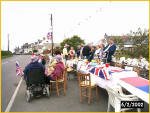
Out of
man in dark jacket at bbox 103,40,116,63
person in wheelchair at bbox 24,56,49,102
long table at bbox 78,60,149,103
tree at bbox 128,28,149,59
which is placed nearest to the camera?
long table at bbox 78,60,149,103

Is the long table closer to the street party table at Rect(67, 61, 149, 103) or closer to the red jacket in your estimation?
the street party table at Rect(67, 61, 149, 103)

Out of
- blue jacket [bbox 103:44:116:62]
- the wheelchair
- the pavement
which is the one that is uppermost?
blue jacket [bbox 103:44:116:62]

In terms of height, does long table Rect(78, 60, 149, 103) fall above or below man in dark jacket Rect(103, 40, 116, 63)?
below

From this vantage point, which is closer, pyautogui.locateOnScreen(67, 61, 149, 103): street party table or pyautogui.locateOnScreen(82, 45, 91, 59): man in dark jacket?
pyautogui.locateOnScreen(67, 61, 149, 103): street party table

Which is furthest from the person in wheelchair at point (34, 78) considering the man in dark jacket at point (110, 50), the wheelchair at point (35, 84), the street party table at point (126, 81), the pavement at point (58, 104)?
→ the man in dark jacket at point (110, 50)

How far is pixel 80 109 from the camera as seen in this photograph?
357cm

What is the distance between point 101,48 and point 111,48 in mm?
686

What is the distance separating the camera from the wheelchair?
4090mm

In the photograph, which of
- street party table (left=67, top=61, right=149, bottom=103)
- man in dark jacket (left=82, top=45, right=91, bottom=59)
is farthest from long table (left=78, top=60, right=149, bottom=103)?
man in dark jacket (left=82, top=45, right=91, bottom=59)

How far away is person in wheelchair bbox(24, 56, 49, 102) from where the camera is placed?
13.4 feet

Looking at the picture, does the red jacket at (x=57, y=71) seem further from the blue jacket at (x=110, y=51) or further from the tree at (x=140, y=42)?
the tree at (x=140, y=42)

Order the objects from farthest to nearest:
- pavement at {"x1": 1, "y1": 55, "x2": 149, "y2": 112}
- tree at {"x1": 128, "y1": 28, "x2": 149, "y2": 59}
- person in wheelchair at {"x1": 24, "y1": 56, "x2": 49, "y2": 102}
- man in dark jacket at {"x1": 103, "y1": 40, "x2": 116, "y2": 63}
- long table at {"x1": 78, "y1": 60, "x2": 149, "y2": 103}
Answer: tree at {"x1": 128, "y1": 28, "x2": 149, "y2": 59} → man in dark jacket at {"x1": 103, "y1": 40, "x2": 116, "y2": 63} → person in wheelchair at {"x1": 24, "y1": 56, "x2": 49, "y2": 102} → pavement at {"x1": 1, "y1": 55, "x2": 149, "y2": 112} → long table at {"x1": 78, "y1": 60, "x2": 149, "y2": 103}

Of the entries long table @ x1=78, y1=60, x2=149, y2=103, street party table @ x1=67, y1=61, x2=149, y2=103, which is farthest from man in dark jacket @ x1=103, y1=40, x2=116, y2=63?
long table @ x1=78, y1=60, x2=149, y2=103

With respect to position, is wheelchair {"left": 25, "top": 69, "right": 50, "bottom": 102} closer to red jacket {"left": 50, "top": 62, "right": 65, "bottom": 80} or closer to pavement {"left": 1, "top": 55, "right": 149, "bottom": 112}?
pavement {"left": 1, "top": 55, "right": 149, "bottom": 112}
